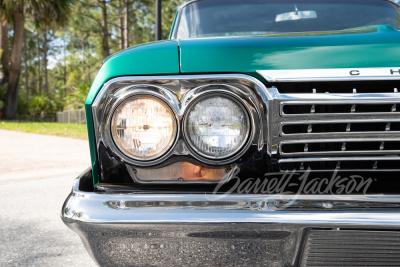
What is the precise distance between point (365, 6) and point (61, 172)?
4.73 meters

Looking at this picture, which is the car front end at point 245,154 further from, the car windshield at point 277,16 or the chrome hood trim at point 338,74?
the car windshield at point 277,16

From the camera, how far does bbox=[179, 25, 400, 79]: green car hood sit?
44.6 inches

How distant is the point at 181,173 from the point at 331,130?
0.54 metres

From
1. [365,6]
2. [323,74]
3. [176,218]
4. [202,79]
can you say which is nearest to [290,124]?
[323,74]

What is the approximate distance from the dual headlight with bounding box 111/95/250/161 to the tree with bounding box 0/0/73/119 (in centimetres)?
1881

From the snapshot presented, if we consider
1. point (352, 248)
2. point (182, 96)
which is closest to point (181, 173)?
point (182, 96)

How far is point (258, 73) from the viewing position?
1.16 m

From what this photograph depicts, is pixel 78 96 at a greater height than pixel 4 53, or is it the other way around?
pixel 4 53

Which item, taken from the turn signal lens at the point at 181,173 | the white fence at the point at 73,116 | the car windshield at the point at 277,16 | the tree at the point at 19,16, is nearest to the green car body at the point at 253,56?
the turn signal lens at the point at 181,173

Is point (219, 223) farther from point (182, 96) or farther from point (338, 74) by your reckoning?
point (338, 74)

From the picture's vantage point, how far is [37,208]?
3434mm

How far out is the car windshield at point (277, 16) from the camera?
7.49 feet

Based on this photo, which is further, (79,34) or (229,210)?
(79,34)

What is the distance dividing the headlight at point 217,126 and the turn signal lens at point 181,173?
61 millimetres
